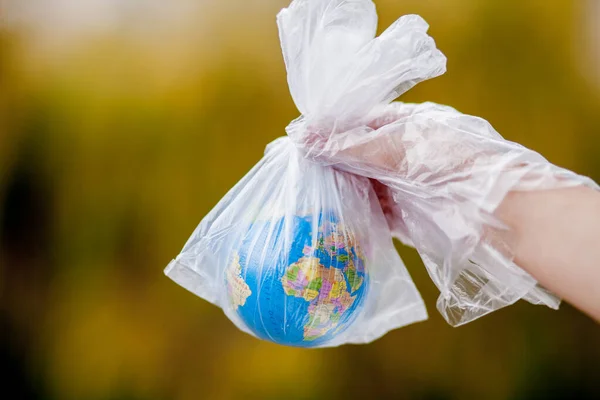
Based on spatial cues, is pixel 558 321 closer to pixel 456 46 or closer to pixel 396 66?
pixel 456 46

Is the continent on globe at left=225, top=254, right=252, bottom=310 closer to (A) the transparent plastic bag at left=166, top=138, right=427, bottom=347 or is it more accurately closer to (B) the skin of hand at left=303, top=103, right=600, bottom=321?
(A) the transparent plastic bag at left=166, top=138, right=427, bottom=347

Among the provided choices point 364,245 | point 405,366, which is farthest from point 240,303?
point 405,366

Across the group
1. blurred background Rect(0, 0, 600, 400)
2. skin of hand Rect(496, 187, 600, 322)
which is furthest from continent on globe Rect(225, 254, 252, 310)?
blurred background Rect(0, 0, 600, 400)

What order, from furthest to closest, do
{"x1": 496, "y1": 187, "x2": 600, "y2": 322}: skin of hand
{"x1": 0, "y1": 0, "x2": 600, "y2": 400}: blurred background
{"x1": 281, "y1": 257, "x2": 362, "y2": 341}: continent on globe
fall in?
{"x1": 0, "y1": 0, "x2": 600, "y2": 400}: blurred background → {"x1": 281, "y1": 257, "x2": 362, "y2": 341}: continent on globe → {"x1": 496, "y1": 187, "x2": 600, "y2": 322}: skin of hand

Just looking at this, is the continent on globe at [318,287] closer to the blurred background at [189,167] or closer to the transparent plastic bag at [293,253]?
the transparent plastic bag at [293,253]

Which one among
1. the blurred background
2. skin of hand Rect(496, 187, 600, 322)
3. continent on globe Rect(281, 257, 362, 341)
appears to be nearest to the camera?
skin of hand Rect(496, 187, 600, 322)

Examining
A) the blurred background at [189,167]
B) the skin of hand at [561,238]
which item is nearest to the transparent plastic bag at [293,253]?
the skin of hand at [561,238]

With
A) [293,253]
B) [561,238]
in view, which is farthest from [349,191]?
[561,238]
